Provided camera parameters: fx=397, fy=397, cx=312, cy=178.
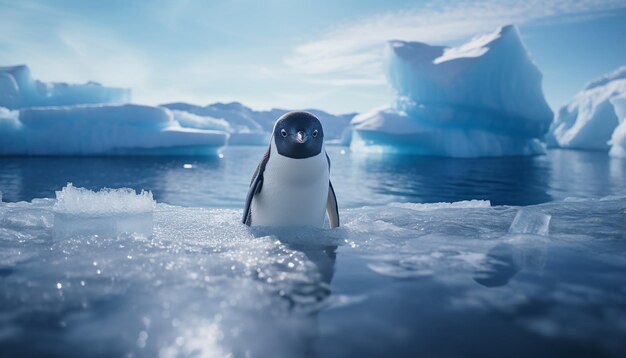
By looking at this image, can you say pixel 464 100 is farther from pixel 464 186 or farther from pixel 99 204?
pixel 99 204

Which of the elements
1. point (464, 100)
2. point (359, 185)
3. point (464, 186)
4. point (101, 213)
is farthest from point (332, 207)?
point (464, 100)

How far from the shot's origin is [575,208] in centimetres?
420

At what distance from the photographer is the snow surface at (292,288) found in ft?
4.30

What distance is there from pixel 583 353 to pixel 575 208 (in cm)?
355

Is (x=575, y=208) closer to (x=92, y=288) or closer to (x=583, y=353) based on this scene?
(x=583, y=353)

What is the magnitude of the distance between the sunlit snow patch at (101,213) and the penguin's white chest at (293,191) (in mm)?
916

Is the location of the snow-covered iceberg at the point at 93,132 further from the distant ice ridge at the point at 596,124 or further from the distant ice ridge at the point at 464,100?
the distant ice ridge at the point at 596,124

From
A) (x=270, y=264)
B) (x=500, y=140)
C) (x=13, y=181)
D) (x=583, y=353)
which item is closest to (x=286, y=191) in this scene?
(x=270, y=264)

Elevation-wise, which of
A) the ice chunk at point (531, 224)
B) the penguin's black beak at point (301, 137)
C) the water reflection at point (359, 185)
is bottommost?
the water reflection at point (359, 185)

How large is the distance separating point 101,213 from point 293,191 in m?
1.48

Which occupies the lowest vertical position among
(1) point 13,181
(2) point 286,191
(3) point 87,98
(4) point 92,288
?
(1) point 13,181

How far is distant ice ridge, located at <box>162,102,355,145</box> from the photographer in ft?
145

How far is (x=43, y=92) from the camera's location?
93.2 feet

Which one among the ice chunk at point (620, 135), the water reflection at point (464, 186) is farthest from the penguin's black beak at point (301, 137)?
the ice chunk at point (620, 135)
